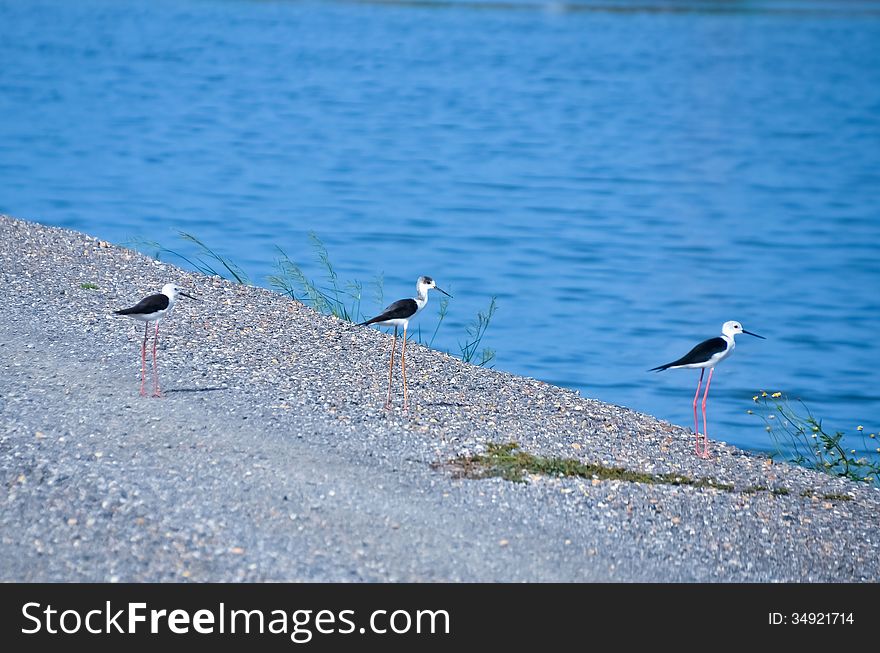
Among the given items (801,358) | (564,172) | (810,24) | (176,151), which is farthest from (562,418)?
(810,24)

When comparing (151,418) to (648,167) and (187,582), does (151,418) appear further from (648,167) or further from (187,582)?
(648,167)

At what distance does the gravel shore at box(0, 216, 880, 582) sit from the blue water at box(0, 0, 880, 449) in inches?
172

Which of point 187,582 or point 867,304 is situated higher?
point 867,304

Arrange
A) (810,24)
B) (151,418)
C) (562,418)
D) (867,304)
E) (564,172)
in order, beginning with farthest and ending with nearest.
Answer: (810,24), (564,172), (867,304), (562,418), (151,418)

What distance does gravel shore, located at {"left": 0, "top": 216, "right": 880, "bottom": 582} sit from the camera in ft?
25.5

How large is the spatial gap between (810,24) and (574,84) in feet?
135

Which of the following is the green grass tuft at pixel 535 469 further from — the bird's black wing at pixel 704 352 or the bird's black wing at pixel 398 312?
the bird's black wing at pixel 398 312

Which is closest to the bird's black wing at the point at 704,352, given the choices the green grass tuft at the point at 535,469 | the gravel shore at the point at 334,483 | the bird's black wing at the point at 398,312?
the gravel shore at the point at 334,483

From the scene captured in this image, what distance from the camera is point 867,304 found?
22.5m

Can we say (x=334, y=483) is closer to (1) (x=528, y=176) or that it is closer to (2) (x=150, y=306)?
(2) (x=150, y=306)

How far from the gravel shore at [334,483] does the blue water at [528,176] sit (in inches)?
172

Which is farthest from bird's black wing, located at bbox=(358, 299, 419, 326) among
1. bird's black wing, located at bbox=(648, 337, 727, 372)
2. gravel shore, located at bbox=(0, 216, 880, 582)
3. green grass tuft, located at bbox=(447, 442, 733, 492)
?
bird's black wing, located at bbox=(648, 337, 727, 372)

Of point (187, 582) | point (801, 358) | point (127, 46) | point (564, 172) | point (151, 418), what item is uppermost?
point (127, 46)

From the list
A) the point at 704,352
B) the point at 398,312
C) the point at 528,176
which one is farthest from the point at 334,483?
the point at 528,176
